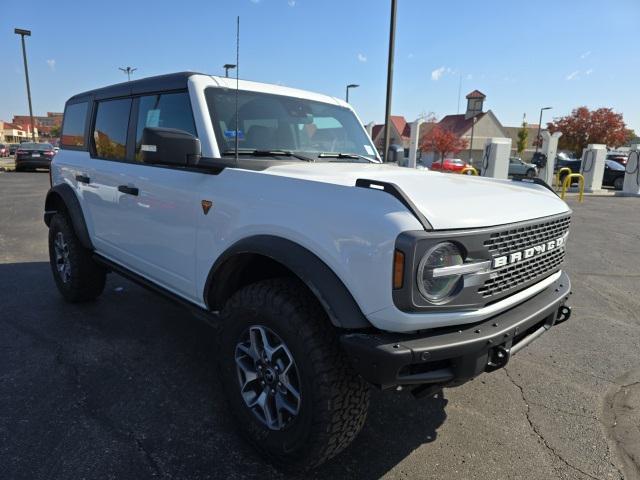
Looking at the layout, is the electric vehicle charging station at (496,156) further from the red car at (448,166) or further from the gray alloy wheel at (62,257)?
the gray alloy wheel at (62,257)

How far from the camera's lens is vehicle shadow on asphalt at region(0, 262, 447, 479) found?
89.3 inches

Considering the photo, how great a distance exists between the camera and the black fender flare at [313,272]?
187cm

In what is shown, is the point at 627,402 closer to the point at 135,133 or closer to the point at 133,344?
the point at 133,344

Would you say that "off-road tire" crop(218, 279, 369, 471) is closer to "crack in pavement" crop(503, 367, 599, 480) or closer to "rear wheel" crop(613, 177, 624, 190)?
"crack in pavement" crop(503, 367, 599, 480)

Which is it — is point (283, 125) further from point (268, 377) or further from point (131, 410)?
point (131, 410)

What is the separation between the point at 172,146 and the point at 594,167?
68.4ft

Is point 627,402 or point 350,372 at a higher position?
point 350,372

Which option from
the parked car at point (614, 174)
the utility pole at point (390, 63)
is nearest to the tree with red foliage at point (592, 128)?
the parked car at point (614, 174)

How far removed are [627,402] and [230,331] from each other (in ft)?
8.65

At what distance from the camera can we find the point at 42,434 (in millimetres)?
2459

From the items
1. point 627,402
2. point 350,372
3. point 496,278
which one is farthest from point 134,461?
point 627,402

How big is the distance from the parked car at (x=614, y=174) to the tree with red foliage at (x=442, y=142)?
1234 inches

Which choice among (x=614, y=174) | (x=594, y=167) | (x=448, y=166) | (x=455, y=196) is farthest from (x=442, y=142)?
(x=455, y=196)

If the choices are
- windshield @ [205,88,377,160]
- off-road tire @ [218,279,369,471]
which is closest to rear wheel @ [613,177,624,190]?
windshield @ [205,88,377,160]
